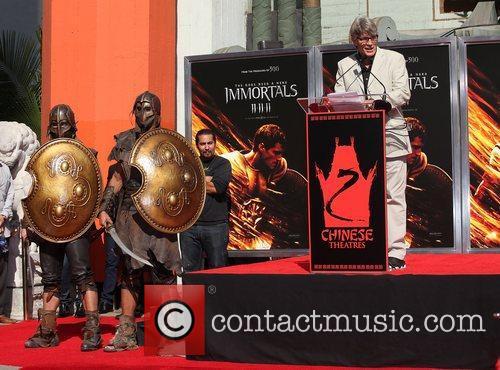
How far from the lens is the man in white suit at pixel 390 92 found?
586cm

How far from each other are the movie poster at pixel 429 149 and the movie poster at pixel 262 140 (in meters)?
1.02

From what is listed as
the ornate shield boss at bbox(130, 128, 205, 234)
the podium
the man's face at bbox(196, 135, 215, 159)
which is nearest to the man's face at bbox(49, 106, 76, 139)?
the ornate shield boss at bbox(130, 128, 205, 234)

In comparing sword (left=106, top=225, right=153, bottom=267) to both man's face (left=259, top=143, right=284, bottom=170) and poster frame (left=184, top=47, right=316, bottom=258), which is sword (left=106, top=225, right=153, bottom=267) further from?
man's face (left=259, top=143, right=284, bottom=170)

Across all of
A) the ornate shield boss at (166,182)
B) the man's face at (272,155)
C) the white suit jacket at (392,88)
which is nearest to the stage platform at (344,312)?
the ornate shield boss at (166,182)

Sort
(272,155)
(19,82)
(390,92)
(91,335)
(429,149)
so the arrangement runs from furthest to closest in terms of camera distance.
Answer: (19,82) < (272,155) < (429,149) < (91,335) < (390,92)

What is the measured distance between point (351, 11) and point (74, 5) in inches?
241

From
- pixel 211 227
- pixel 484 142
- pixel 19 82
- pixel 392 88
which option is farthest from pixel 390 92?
pixel 19 82

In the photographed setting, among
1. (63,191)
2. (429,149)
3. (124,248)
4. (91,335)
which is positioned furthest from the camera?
(429,149)

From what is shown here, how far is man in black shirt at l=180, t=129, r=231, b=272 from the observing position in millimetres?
7285

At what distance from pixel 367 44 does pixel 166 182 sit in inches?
65.8

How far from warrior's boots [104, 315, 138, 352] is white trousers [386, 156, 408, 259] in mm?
1886

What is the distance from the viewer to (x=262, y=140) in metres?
8.53

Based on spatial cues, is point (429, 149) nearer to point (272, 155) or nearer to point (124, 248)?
point (272, 155)

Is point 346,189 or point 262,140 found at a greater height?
point 262,140
